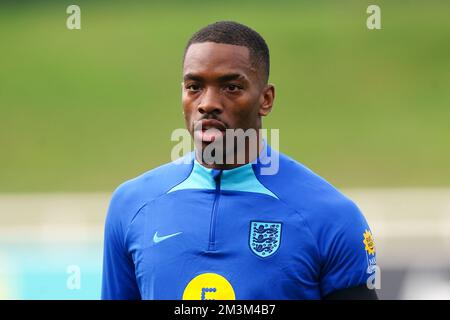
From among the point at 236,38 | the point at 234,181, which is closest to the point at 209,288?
the point at 234,181

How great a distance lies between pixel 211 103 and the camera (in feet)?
9.39

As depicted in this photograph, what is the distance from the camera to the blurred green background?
54.7 ft

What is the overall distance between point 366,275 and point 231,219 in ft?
1.62

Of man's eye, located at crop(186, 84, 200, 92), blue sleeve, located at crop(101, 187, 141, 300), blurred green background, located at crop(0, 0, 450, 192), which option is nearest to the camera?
man's eye, located at crop(186, 84, 200, 92)

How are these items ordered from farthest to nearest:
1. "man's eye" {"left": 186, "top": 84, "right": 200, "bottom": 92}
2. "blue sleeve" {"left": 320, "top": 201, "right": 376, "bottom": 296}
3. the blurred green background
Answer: the blurred green background, "man's eye" {"left": 186, "top": 84, "right": 200, "bottom": 92}, "blue sleeve" {"left": 320, "top": 201, "right": 376, "bottom": 296}

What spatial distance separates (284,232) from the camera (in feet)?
9.53

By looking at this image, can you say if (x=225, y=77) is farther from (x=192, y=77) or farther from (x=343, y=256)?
(x=343, y=256)

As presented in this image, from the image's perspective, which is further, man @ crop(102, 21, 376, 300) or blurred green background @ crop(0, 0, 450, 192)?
blurred green background @ crop(0, 0, 450, 192)

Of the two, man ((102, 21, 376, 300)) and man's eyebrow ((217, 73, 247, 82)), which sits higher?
man's eyebrow ((217, 73, 247, 82))

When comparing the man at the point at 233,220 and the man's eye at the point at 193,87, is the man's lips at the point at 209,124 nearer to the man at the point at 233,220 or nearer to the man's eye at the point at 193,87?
the man at the point at 233,220

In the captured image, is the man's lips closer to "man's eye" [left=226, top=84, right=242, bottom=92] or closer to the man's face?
the man's face

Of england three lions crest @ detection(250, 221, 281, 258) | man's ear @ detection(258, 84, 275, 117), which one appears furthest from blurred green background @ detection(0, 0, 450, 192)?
england three lions crest @ detection(250, 221, 281, 258)

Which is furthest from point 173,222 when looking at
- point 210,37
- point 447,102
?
point 447,102
